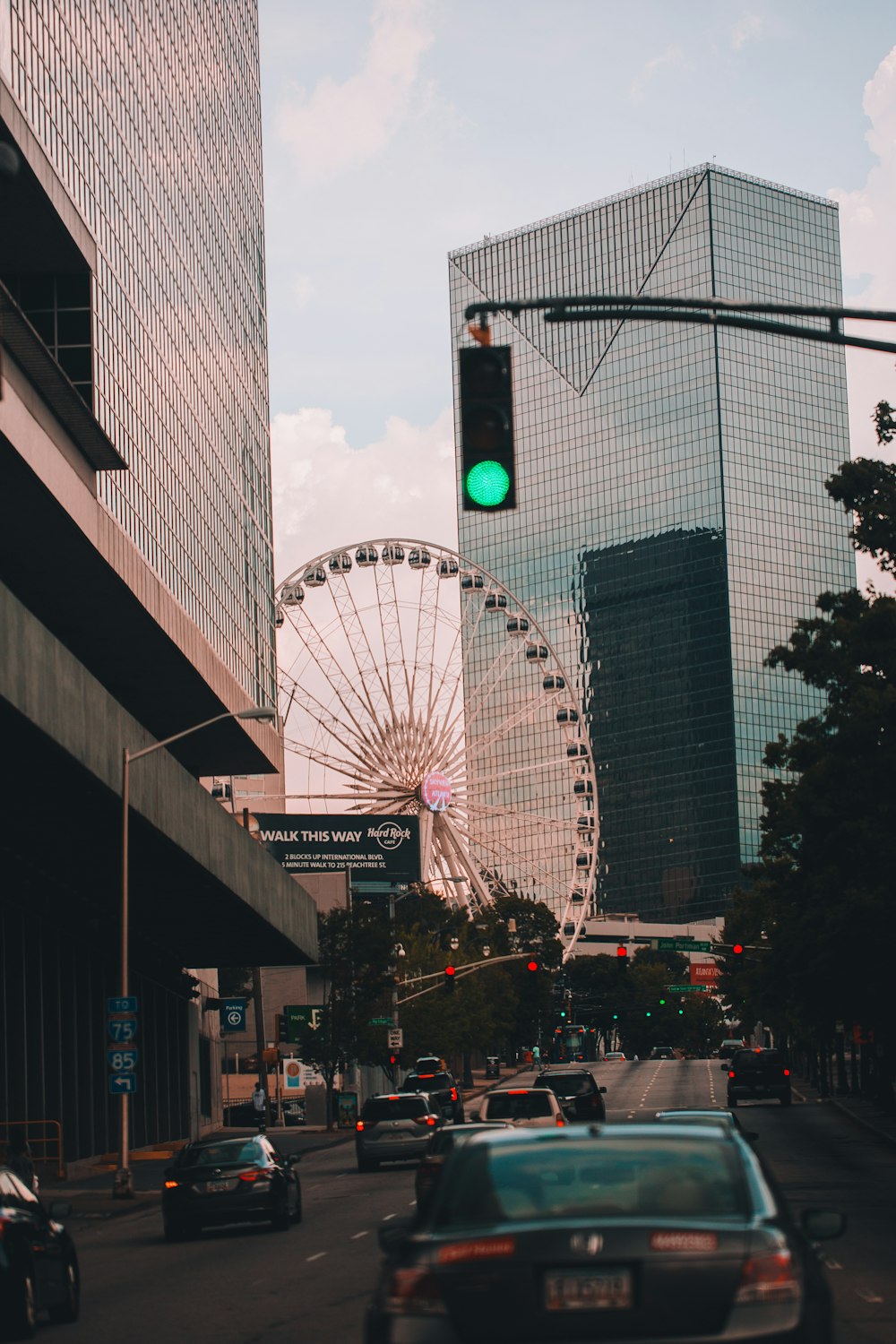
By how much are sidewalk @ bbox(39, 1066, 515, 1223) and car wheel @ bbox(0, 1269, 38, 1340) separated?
7039 mm

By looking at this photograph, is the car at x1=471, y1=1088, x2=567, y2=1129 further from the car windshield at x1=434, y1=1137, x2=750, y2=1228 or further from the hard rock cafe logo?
the hard rock cafe logo

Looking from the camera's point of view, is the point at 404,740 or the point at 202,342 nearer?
the point at 202,342

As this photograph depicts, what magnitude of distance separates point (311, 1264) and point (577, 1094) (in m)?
26.9

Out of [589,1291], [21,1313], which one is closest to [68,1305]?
[21,1313]

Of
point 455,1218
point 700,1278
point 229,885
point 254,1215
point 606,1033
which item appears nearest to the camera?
point 700,1278

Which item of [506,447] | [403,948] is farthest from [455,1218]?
[403,948]

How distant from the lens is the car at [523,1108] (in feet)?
105

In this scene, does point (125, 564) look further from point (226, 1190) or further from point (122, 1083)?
point (226, 1190)

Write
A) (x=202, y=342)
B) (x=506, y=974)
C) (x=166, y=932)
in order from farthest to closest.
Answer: (x=506, y=974) → (x=202, y=342) → (x=166, y=932)

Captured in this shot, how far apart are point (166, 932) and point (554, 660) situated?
126 ft

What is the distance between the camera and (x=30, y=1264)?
14.8 meters

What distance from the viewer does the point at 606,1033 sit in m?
192

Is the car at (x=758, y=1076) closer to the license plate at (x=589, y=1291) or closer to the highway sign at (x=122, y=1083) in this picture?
the highway sign at (x=122, y=1083)

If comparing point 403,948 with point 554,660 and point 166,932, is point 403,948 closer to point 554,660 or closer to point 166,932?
point 554,660
